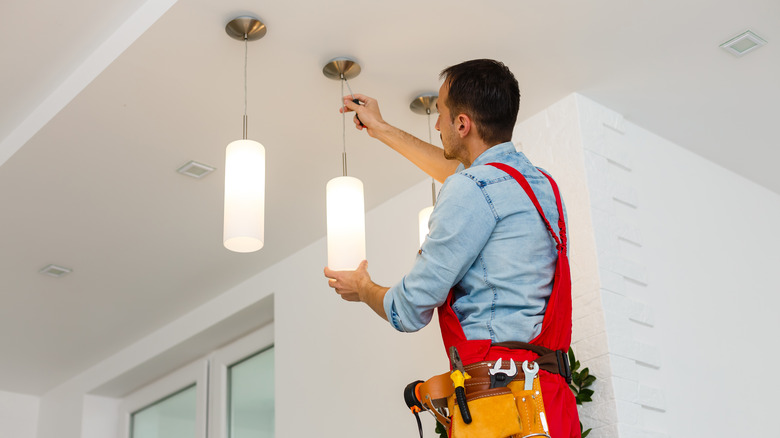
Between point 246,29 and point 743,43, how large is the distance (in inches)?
57.6

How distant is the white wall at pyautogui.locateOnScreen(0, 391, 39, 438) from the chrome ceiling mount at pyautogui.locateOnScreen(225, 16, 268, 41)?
3575mm

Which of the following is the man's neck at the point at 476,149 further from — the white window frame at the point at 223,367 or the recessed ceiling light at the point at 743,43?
the white window frame at the point at 223,367

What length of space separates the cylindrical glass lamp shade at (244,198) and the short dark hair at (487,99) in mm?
744

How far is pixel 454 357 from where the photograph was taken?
1.47 metres

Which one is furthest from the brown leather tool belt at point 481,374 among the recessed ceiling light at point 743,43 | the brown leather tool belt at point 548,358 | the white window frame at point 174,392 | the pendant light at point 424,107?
the white window frame at point 174,392

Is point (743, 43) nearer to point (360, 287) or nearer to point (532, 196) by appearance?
point (532, 196)

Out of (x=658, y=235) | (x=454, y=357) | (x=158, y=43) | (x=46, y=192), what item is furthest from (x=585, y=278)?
(x=46, y=192)

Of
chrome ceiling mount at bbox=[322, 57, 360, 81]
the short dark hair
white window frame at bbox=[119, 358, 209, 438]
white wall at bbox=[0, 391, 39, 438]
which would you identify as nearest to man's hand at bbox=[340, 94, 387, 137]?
chrome ceiling mount at bbox=[322, 57, 360, 81]

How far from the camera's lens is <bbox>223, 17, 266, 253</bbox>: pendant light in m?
2.22

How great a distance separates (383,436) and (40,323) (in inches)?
81.8

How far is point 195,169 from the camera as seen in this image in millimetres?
3080

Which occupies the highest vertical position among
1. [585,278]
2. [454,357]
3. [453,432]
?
[585,278]

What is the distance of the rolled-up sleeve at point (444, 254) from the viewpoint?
1.46 meters

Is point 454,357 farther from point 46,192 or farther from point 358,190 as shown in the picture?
point 46,192
